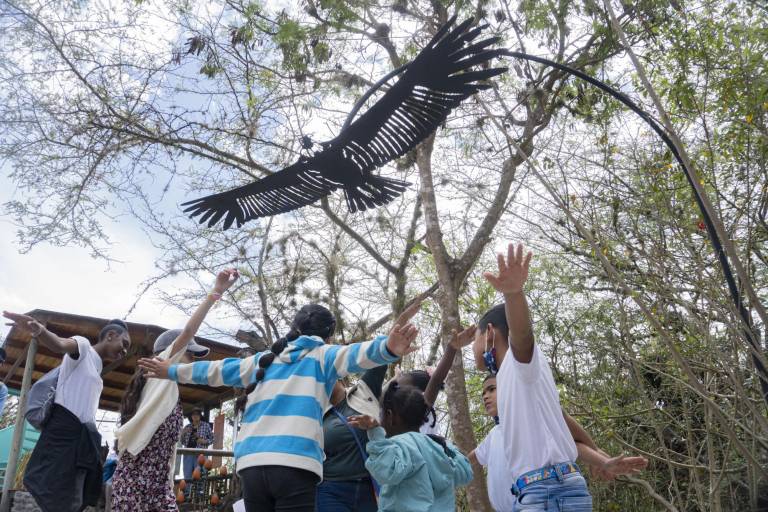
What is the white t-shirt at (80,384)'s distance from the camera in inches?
148

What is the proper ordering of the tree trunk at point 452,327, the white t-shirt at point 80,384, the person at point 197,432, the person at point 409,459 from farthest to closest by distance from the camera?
the person at point 197,432
the tree trunk at point 452,327
the white t-shirt at point 80,384
the person at point 409,459

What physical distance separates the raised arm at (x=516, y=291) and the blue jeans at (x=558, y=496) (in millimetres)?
411

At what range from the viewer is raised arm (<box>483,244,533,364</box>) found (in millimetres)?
1982

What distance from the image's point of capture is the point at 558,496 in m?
2.06

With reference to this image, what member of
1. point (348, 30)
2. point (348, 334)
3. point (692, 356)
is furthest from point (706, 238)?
point (348, 334)

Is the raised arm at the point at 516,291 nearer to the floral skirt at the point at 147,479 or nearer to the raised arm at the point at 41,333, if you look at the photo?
the floral skirt at the point at 147,479

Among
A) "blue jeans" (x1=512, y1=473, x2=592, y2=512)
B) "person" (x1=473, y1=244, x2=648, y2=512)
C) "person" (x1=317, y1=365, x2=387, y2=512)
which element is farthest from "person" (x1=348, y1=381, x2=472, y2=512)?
"blue jeans" (x1=512, y1=473, x2=592, y2=512)

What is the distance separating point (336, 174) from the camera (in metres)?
3.89

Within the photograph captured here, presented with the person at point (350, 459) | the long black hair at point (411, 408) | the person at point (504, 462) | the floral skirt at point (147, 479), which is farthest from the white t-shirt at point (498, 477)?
the floral skirt at point (147, 479)

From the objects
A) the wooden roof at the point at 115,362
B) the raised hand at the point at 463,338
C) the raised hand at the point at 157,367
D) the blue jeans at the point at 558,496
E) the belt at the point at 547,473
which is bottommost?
the blue jeans at the point at 558,496

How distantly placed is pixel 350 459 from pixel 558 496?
1326 mm

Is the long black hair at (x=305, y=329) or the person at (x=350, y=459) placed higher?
the long black hair at (x=305, y=329)

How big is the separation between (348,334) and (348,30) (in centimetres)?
443

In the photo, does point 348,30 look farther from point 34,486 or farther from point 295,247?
point 34,486
